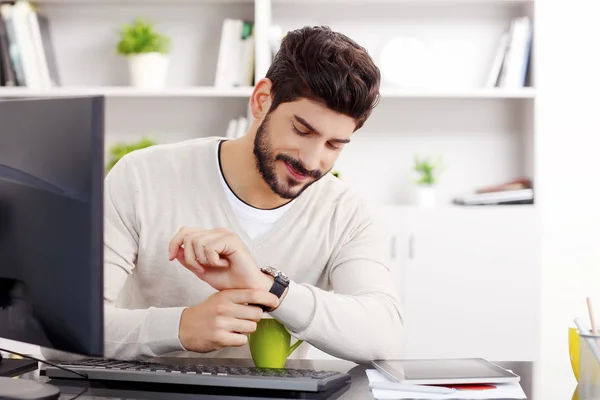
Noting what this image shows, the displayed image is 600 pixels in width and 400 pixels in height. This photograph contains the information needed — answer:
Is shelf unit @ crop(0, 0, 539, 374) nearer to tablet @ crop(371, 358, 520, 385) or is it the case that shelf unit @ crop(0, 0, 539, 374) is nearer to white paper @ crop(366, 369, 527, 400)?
tablet @ crop(371, 358, 520, 385)

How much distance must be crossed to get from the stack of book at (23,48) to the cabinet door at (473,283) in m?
1.54

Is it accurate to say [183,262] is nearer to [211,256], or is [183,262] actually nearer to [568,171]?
[211,256]

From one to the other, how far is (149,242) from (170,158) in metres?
0.19

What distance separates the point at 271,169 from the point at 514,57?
1.90m

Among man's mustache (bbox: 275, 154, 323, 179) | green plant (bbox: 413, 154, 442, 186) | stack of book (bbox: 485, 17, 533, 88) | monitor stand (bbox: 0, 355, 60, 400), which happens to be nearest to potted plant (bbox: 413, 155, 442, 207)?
green plant (bbox: 413, 154, 442, 186)

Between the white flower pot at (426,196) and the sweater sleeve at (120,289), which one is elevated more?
the white flower pot at (426,196)

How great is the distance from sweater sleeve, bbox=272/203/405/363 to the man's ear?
322 millimetres

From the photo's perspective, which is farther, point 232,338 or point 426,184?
point 426,184

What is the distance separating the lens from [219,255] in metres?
1.37

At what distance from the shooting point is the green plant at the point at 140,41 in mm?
3314

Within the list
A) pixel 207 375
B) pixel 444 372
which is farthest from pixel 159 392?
pixel 444 372

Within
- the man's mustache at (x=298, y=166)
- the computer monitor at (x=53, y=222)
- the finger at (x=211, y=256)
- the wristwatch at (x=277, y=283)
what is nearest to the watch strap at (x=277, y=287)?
the wristwatch at (x=277, y=283)

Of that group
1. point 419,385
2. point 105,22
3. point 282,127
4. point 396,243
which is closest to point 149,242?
point 282,127

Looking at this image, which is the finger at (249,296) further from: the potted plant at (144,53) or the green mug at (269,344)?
the potted plant at (144,53)
